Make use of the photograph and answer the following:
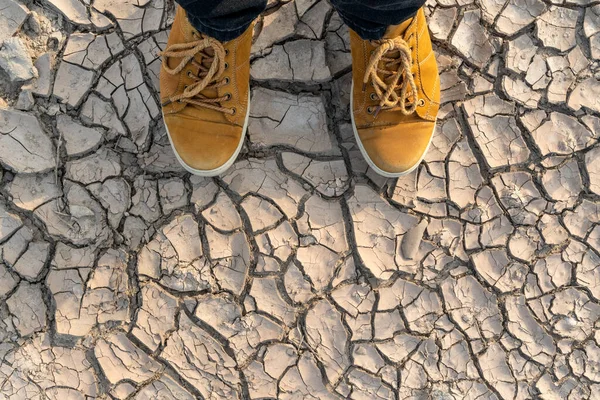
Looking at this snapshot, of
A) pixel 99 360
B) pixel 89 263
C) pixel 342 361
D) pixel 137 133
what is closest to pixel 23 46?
pixel 137 133

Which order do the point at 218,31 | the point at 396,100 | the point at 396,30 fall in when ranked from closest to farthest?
1. the point at 218,31
2. the point at 396,30
3. the point at 396,100

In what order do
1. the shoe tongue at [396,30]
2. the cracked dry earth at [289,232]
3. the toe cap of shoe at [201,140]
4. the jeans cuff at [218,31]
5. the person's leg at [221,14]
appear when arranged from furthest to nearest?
the cracked dry earth at [289,232] < the toe cap of shoe at [201,140] < the shoe tongue at [396,30] < the jeans cuff at [218,31] < the person's leg at [221,14]

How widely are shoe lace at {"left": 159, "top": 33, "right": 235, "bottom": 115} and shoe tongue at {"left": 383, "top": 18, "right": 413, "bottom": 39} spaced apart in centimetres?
61

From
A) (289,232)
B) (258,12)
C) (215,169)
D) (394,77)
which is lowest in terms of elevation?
(289,232)

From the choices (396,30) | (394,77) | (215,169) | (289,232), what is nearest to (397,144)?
(394,77)

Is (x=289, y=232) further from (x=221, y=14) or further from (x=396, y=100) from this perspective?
(x=221, y=14)

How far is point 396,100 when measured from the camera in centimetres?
199

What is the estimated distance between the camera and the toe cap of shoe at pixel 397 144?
2.03 metres

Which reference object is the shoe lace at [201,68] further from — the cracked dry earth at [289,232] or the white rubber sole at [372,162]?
the white rubber sole at [372,162]

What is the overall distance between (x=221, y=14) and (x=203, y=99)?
0.47 meters

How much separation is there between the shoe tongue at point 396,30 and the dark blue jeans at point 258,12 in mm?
98

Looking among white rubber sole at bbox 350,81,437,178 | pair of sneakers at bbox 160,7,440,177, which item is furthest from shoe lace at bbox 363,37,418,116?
white rubber sole at bbox 350,81,437,178

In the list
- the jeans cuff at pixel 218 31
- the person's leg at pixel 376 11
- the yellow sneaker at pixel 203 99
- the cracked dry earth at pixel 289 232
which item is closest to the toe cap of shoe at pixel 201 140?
the yellow sneaker at pixel 203 99

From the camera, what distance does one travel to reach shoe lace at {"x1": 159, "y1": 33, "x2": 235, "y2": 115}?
1.86m
